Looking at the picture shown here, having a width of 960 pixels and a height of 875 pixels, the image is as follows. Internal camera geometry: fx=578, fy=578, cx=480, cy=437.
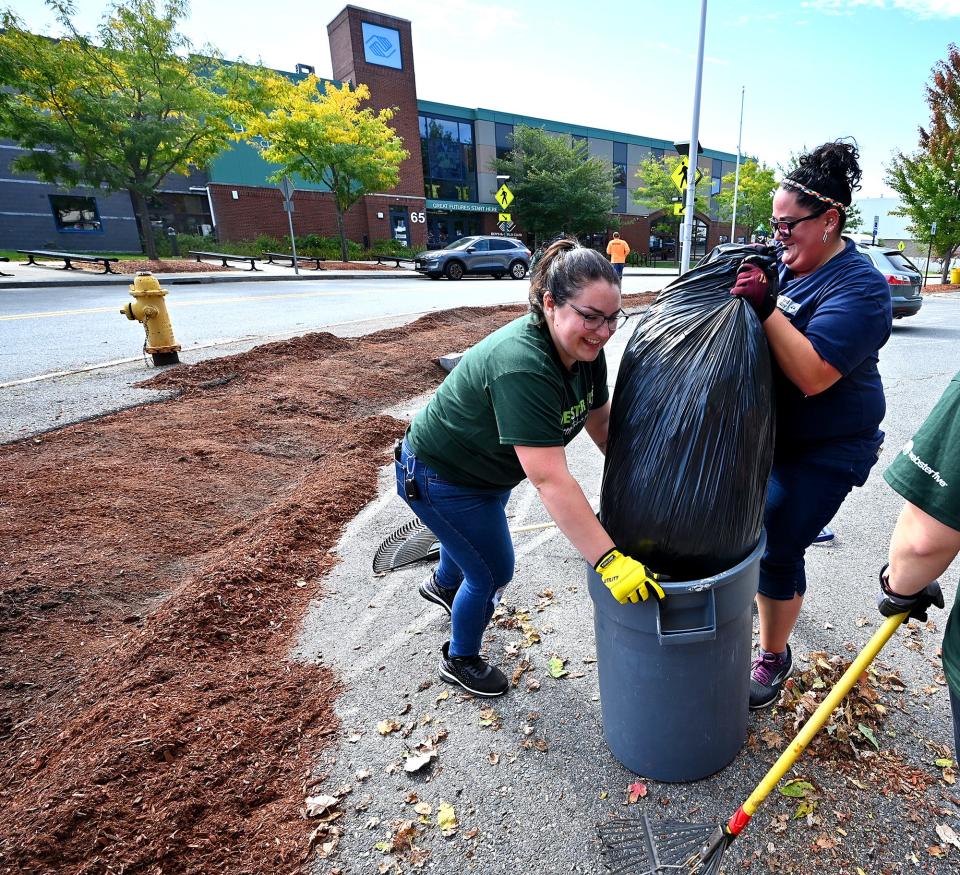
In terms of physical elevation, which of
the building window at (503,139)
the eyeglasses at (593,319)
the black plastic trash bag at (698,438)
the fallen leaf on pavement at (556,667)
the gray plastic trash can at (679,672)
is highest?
the building window at (503,139)

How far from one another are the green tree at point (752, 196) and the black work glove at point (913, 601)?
139 feet

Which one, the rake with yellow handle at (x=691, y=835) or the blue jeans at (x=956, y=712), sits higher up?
the blue jeans at (x=956, y=712)

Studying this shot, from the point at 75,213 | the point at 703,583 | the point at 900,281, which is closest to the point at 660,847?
the point at 703,583

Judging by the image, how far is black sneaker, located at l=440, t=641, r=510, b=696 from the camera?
7.22ft

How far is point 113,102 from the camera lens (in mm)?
17109

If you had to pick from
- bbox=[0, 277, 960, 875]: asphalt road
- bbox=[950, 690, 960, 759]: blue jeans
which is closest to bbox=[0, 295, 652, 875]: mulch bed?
bbox=[0, 277, 960, 875]: asphalt road

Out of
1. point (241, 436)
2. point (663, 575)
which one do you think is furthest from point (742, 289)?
point (241, 436)

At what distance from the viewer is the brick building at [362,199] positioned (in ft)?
82.8

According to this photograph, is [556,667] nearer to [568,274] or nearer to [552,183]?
[568,274]

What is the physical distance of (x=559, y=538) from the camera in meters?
3.37

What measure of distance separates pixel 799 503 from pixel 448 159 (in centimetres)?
3676

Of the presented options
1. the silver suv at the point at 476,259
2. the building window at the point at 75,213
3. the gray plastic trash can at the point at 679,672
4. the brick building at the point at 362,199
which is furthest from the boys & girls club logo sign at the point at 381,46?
the gray plastic trash can at the point at 679,672

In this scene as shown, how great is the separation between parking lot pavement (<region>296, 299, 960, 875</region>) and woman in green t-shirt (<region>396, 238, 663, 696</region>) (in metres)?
0.22

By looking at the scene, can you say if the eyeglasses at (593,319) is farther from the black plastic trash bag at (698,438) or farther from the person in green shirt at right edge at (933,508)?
the person in green shirt at right edge at (933,508)
